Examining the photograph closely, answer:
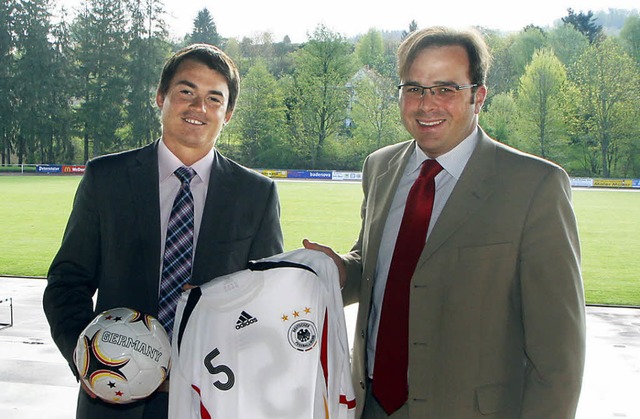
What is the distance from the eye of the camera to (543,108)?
35.7m

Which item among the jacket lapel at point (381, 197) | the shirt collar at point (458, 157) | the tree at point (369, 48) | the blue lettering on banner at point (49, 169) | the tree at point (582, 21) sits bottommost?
the blue lettering on banner at point (49, 169)

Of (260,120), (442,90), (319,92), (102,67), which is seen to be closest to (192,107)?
(442,90)

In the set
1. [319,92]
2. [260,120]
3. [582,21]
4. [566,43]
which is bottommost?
[260,120]

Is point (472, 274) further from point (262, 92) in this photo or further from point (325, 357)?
point (262, 92)

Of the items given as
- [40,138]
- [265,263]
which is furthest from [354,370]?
[40,138]

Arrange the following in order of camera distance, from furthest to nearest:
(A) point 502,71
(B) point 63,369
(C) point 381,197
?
(A) point 502,71, (B) point 63,369, (C) point 381,197

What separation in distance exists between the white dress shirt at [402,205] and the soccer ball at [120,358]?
0.67m

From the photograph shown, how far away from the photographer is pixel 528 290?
6.03ft

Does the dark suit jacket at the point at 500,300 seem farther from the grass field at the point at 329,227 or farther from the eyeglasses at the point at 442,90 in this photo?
the grass field at the point at 329,227

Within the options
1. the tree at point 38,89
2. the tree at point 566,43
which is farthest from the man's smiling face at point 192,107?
the tree at point 566,43

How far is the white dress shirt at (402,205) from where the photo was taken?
6.82 feet

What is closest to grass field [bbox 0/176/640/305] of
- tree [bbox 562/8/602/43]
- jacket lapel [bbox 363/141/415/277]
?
jacket lapel [bbox 363/141/415/277]

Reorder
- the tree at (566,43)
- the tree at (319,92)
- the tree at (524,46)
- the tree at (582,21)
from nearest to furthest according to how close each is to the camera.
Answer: the tree at (319,92)
the tree at (524,46)
the tree at (566,43)
the tree at (582,21)

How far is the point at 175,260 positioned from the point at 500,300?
1.03 metres
